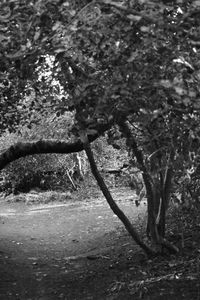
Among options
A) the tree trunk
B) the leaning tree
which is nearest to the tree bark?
the tree trunk

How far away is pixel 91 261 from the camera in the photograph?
8.92 m

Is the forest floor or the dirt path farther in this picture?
the dirt path

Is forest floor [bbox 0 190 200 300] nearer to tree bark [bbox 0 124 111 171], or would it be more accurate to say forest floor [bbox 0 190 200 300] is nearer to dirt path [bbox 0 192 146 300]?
dirt path [bbox 0 192 146 300]

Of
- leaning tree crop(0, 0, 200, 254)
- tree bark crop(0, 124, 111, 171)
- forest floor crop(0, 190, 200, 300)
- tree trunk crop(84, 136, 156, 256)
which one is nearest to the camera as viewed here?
leaning tree crop(0, 0, 200, 254)

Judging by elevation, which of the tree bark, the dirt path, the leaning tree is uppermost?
the leaning tree

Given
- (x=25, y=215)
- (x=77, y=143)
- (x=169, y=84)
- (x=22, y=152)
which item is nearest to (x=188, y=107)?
(x=169, y=84)

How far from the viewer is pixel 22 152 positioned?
796 centimetres

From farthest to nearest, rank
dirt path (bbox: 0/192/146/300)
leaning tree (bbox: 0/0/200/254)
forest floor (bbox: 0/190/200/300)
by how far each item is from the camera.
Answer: dirt path (bbox: 0/192/146/300), forest floor (bbox: 0/190/200/300), leaning tree (bbox: 0/0/200/254)

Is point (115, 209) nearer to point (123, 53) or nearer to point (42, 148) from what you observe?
point (42, 148)

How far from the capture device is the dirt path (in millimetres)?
7305

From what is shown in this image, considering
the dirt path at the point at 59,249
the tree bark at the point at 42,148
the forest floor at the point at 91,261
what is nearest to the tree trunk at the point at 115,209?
the forest floor at the point at 91,261

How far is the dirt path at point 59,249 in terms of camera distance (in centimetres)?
730

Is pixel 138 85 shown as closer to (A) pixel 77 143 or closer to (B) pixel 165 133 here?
(B) pixel 165 133

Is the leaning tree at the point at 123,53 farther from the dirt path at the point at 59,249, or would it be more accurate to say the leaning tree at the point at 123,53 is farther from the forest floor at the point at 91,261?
the dirt path at the point at 59,249
